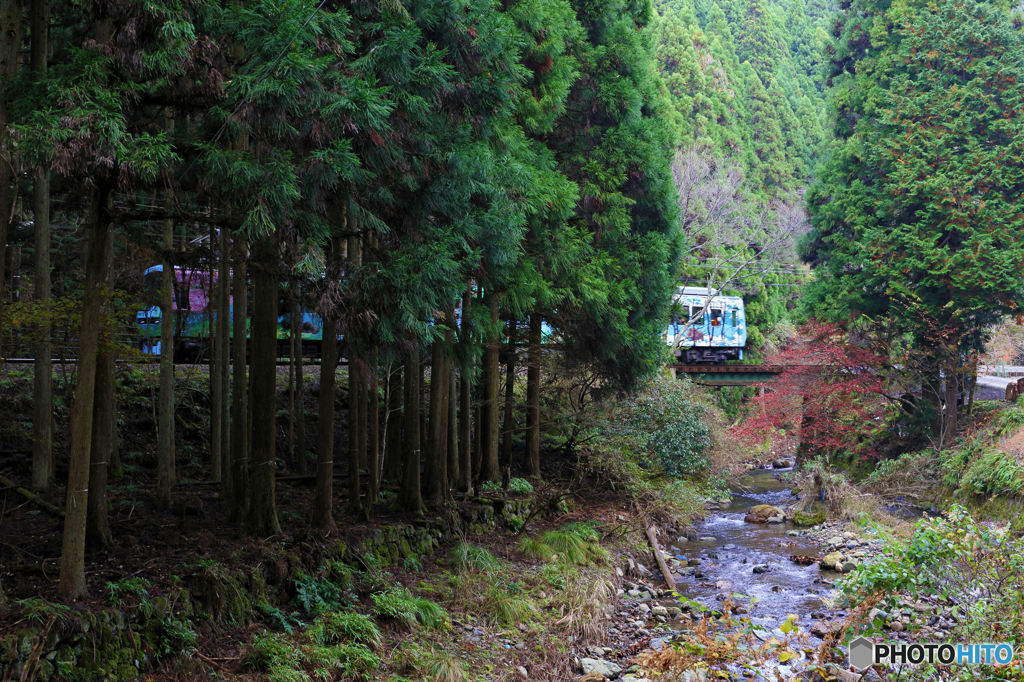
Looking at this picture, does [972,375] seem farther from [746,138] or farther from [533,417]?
[746,138]

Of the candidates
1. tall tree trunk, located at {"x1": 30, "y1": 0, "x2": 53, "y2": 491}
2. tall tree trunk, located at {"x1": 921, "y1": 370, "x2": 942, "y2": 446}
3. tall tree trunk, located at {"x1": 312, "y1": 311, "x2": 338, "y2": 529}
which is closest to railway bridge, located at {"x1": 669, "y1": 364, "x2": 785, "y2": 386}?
tall tree trunk, located at {"x1": 921, "y1": 370, "x2": 942, "y2": 446}

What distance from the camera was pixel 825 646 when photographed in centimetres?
540

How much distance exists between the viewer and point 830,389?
53.7 feet

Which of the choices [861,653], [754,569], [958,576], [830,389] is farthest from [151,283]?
[830,389]

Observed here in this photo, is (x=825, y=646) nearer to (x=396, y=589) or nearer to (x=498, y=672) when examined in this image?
(x=498, y=672)

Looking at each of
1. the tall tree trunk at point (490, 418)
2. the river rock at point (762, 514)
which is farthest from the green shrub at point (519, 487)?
the river rock at point (762, 514)

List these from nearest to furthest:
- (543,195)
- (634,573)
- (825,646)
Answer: (825,646) → (543,195) → (634,573)

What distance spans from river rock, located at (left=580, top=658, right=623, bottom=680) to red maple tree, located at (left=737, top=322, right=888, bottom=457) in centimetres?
1110

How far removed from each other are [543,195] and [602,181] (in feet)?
11.8

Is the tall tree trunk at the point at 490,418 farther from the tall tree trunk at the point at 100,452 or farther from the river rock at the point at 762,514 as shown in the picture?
the tall tree trunk at the point at 100,452

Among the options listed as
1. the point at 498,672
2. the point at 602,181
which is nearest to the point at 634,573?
the point at 498,672

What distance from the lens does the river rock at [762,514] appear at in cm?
1527

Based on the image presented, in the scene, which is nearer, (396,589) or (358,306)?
(358,306)

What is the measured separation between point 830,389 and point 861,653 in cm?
1173
